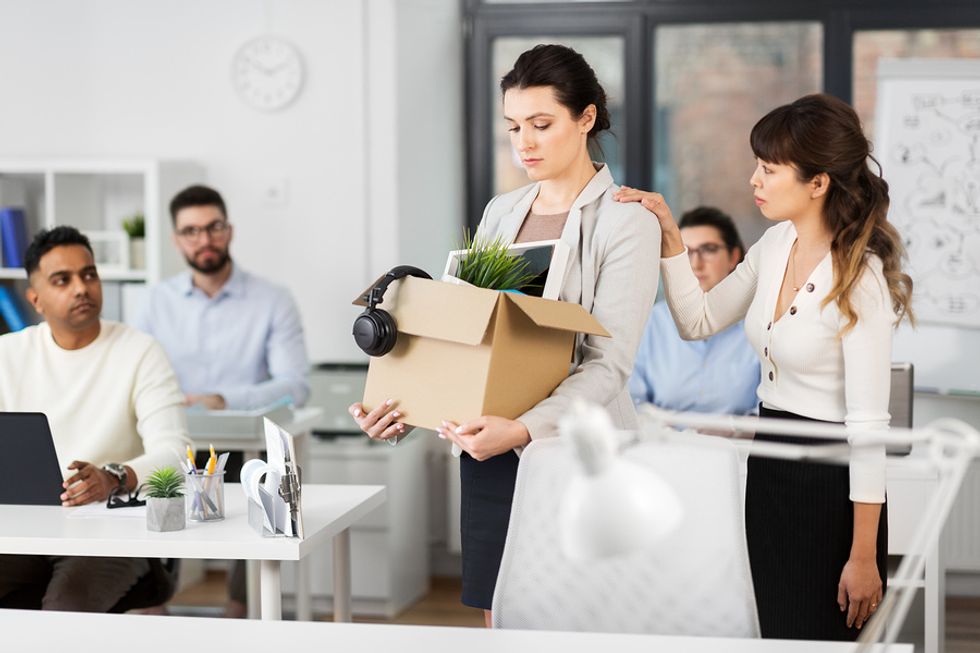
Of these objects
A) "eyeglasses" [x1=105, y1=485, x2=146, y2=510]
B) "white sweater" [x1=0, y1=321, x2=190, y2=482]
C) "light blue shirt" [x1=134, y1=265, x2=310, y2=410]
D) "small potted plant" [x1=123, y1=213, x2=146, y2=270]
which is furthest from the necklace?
"small potted plant" [x1=123, y1=213, x2=146, y2=270]

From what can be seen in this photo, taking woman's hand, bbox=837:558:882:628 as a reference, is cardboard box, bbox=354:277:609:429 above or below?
above

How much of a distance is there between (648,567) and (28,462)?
4.56 ft

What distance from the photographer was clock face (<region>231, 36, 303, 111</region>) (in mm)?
4586

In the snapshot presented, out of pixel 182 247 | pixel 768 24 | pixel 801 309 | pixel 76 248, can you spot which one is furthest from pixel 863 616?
pixel 768 24

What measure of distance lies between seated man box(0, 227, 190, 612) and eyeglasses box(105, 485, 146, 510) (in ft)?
0.81

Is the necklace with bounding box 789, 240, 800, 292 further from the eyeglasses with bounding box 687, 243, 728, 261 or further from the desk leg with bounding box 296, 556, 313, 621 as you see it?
the desk leg with bounding box 296, 556, 313, 621

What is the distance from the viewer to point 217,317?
13.8ft

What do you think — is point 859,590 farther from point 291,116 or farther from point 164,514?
point 291,116

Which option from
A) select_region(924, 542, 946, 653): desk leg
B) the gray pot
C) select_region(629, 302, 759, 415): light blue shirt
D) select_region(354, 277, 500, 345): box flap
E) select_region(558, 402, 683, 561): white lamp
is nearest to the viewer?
select_region(558, 402, 683, 561): white lamp

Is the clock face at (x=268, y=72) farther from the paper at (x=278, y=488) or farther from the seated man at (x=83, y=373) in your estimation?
the paper at (x=278, y=488)

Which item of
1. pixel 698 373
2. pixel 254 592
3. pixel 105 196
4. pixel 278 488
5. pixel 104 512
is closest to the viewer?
pixel 278 488

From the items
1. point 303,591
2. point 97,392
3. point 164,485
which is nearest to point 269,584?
point 164,485

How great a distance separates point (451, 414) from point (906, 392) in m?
1.72

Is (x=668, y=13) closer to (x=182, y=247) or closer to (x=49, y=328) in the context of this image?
(x=182, y=247)
